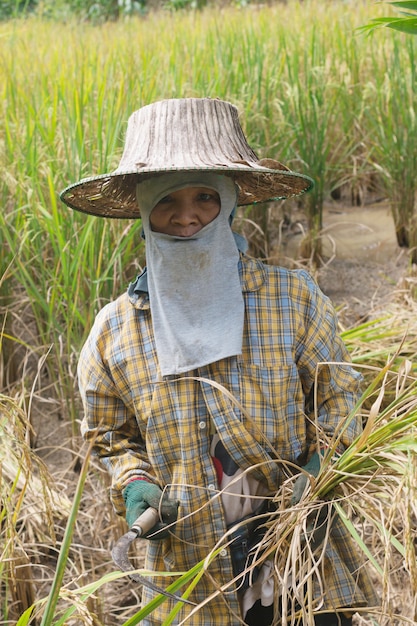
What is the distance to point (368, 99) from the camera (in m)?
3.85

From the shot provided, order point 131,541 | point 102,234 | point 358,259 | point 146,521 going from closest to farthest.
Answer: point 131,541 → point 146,521 → point 102,234 → point 358,259

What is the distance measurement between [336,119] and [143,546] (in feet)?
6.97

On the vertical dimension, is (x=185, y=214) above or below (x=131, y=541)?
above

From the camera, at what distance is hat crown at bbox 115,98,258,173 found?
56.0 inches

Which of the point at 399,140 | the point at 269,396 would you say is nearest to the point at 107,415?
the point at 269,396

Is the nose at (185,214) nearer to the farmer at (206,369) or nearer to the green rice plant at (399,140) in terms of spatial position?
the farmer at (206,369)

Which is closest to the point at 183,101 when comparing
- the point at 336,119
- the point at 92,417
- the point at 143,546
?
the point at 92,417

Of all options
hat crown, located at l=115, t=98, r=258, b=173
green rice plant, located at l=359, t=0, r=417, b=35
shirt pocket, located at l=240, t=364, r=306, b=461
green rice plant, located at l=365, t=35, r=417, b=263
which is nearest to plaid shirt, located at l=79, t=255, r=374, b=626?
shirt pocket, located at l=240, t=364, r=306, b=461

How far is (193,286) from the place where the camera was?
146 centimetres

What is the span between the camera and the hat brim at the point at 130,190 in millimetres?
1562

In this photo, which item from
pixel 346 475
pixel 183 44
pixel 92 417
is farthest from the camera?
pixel 183 44

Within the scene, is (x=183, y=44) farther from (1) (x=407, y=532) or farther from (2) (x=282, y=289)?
(1) (x=407, y=532)

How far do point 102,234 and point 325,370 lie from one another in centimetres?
110

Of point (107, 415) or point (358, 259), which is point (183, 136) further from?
point (358, 259)
